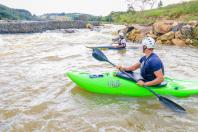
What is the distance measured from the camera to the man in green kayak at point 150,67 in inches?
229

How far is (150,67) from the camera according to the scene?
5.93 m

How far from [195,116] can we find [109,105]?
5.66 ft

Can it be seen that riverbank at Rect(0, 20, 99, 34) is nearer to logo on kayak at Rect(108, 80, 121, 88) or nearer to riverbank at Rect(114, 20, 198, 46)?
riverbank at Rect(114, 20, 198, 46)

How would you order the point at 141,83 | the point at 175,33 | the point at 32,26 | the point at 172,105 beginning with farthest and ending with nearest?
the point at 32,26 → the point at 175,33 → the point at 141,83 → the point at 172,105

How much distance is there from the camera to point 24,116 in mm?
5477

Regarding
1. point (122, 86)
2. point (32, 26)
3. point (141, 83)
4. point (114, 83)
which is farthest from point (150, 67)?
point (32, 26)

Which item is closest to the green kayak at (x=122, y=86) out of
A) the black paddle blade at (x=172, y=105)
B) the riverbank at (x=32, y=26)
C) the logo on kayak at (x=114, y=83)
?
the logo on kayak at (x=114, y=83)

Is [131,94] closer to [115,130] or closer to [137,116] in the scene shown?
[137,116]

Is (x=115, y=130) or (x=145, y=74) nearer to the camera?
(x=115, y=130)

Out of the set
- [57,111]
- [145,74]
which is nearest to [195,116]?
[145,74]

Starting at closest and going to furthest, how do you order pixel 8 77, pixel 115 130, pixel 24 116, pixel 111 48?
pixel 115 130 → pixel 24 116 → pixel 8 77 → pixel 111 48

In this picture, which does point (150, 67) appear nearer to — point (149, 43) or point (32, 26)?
point (149, 43)

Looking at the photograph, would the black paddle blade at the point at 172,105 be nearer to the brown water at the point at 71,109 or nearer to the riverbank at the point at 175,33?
the brown water at the point at 71,109

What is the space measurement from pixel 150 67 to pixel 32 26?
101 ft
